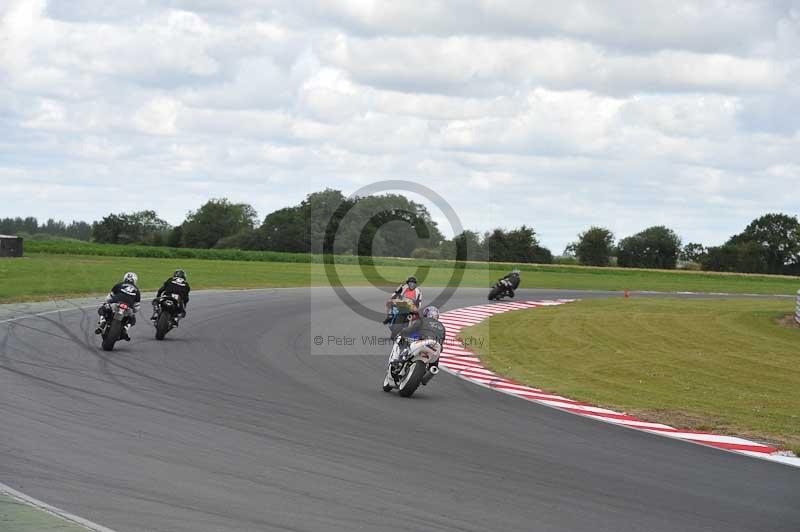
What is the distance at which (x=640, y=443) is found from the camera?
40.1 ft

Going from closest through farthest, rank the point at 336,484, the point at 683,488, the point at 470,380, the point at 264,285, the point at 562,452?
the point at 336,484, the point at 683,488, the point at 562,452, the point at 470,380, the point at 264,285

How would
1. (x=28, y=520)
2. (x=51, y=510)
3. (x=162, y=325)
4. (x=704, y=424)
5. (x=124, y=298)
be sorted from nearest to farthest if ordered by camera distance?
1. (x=28, y=520)
2. (x=51, y=510)
3. (x=704, y=424)
4. (x=124, y=298)
5. (x=162, y=325)

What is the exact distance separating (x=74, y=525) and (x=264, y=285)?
133 feet

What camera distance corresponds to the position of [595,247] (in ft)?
479

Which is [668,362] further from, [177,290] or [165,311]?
[165,311]

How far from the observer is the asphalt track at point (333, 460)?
8.06 meters

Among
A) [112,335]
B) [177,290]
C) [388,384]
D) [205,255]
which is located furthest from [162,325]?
[205,255]

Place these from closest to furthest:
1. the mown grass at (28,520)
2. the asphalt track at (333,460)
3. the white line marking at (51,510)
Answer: the mown grass at (28,520), the white line marking at (51,510), the asphalt track at (333,460)

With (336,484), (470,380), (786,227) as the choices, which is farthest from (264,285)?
(786,227)

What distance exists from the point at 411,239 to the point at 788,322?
44.3 m

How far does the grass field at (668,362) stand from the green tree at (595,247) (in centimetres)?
10792

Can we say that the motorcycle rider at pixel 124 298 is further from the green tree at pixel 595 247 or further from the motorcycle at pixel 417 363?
the green tree at pixel 595 247

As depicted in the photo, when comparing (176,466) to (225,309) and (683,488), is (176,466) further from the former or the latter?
Result: (225,309)

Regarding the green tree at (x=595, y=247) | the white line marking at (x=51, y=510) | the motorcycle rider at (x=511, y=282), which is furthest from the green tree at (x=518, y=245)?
the white line marking at (x=51, y=510)
